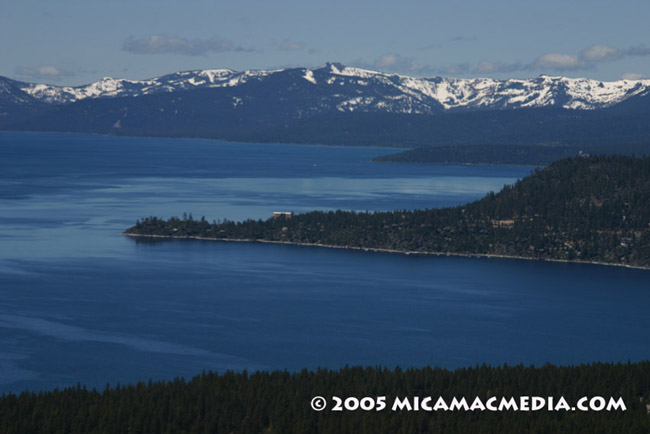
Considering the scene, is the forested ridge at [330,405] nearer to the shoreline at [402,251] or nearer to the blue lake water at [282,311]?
the blue lake water at [282,311]

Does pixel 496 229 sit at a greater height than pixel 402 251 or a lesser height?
greater

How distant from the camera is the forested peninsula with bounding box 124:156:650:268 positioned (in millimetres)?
177500

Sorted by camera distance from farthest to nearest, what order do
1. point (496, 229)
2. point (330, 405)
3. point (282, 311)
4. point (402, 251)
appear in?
point (496, 229), point (402, 251), point (282, 311), point (330, 405)

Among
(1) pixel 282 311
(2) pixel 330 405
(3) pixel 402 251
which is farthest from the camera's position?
(3) pixel 402 251

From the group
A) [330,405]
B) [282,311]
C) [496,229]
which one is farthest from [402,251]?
[330,405]

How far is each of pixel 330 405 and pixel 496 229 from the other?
11452 centimetres

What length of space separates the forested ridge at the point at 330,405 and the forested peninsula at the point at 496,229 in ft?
298

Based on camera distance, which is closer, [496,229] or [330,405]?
[330,405]

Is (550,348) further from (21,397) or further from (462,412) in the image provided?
(21,397)

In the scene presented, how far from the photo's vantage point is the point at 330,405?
77.8m

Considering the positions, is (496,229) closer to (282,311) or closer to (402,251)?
(402,251)

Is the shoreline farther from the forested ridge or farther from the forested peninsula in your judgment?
the forested ridge

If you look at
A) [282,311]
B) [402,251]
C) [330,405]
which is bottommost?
[330,405]

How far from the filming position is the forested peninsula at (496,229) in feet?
582
